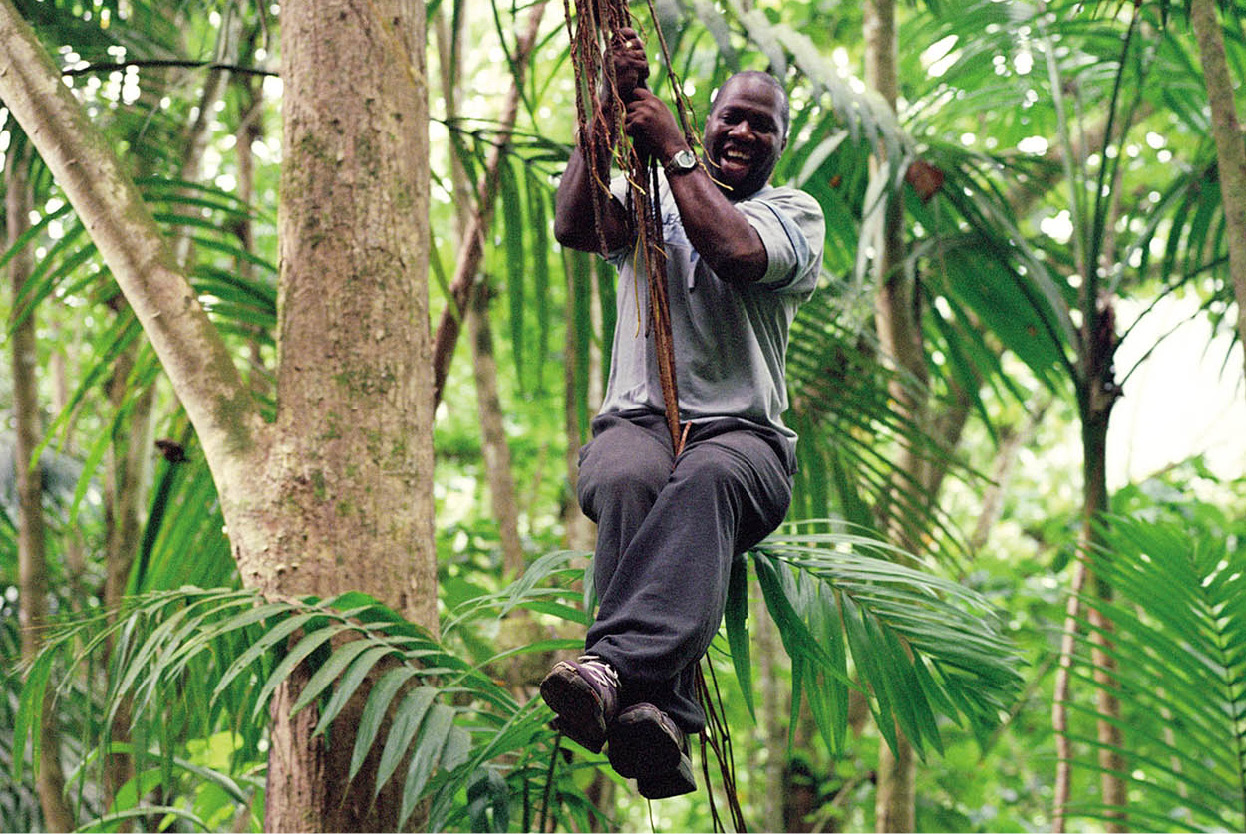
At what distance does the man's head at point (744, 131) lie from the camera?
6.29ft

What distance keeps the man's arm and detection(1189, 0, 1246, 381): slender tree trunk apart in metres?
1.04

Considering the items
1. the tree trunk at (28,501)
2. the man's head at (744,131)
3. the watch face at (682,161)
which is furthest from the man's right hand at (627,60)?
the tree trunk at (28,501)

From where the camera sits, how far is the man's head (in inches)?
75.4

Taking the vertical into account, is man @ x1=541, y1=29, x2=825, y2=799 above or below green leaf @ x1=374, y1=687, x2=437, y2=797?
above

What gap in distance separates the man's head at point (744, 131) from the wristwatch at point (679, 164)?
0.71 ft

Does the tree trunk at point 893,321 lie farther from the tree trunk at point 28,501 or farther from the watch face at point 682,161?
the tree trunk at point 28,501

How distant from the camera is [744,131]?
1.92 metres

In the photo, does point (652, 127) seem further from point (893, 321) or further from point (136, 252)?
point (893, 321)

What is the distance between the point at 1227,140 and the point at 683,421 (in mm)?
1279

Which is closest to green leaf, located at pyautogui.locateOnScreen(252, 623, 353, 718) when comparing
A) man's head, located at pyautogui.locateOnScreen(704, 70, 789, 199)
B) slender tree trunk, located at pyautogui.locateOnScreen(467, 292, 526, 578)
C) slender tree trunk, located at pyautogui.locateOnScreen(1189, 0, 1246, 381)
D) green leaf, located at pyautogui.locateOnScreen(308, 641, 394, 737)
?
green leaf, located at pyautogui.locateOnScreen(308, 641, 394, 737)

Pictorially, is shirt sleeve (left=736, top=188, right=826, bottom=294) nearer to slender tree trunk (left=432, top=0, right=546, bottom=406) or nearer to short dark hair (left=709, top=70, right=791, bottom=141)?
short dark hair (left=709, top=70, right=791, bottom=141)

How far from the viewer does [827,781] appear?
18.6 feet

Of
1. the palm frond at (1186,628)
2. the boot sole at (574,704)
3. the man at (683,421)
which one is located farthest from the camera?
the palm frond at (1186,628)

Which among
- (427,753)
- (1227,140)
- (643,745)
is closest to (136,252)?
(427,753)
